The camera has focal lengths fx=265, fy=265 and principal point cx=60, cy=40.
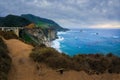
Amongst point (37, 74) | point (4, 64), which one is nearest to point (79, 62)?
point (37, 74)

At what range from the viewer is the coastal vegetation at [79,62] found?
61.7 ft

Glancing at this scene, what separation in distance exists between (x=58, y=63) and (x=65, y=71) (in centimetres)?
84

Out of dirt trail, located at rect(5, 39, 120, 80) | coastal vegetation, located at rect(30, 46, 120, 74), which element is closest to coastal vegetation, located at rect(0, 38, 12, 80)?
dirt trail, located at rect(5, 39, 120, 80)

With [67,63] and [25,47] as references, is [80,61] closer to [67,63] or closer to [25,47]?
[67,63]

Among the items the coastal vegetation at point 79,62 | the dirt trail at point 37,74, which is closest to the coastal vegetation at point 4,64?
the dirt trail at point 37,74

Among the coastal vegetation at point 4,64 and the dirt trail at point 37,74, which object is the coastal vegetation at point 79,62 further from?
the coastal vegetation at point 4,64

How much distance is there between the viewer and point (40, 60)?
63.9 ft

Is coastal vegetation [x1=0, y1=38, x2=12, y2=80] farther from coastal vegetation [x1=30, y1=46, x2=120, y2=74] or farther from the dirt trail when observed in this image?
coastal vegetation [x1=30, y1=46, x2=120, y2=74]

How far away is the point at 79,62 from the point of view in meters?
19.6

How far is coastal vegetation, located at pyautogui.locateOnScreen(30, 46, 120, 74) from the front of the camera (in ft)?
61.7

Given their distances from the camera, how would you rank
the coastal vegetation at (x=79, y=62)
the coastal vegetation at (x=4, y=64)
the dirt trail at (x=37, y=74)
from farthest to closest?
1. the coastal vegetation at (x=79, y=62)
2. the dirt trail at (x=37, y=74)
3. the coastal vegetation at (x=4, y=64)

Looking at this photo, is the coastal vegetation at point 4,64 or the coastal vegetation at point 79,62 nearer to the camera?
the coastal vegetation at point 4,64

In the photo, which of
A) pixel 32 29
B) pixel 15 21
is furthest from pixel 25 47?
pixel 15 21

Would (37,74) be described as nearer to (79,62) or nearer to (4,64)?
(4,64)
